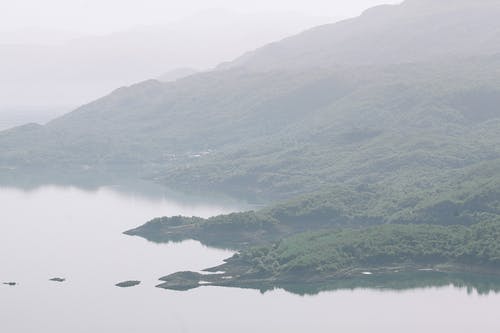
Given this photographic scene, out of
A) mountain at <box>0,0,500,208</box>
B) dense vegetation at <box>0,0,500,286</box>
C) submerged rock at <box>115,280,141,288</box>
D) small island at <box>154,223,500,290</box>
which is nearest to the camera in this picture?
small island at <box>154,223,500,290</box>

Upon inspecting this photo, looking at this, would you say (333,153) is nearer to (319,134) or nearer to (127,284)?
(319,134)

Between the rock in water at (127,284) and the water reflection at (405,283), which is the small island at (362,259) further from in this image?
the rock in water at (127,284)

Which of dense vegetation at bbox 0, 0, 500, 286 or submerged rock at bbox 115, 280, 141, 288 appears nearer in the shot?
submerged rock at bbox 115, 280, 141, 288

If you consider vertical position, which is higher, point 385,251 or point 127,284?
point 385,251

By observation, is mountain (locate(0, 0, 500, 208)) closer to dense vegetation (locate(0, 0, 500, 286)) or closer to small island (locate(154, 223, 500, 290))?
dense vegetation (locate(0, 0, 500, 286))

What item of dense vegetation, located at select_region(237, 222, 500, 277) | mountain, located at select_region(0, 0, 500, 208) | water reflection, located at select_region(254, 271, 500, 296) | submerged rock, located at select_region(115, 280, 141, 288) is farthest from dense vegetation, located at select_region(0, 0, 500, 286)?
submerged rock, located at select_region(115, 280, 141, 288)

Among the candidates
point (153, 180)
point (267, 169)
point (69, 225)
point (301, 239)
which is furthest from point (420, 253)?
point (153, 180)

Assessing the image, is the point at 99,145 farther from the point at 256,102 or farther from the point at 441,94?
the point at 441,94

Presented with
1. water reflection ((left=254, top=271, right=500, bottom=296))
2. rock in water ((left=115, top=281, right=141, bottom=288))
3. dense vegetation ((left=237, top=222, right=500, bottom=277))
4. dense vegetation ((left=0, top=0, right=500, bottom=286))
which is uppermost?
dense vegetation ((left=0, top=0, right=500, bottom=286))

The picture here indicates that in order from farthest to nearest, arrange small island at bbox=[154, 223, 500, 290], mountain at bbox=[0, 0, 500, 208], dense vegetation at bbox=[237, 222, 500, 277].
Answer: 1. mountain at bbox=[0, 0, 500, 208]
2. dense vegetation at bbox=[237, 222, 500, 277]
3. small island at bbox=[154, 223, 500, 290]

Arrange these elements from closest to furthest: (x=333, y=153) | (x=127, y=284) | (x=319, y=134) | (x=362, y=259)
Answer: (x=127, y=284) → (x=362, y=259) → (x=333, y=153) → (x=319, y=134)

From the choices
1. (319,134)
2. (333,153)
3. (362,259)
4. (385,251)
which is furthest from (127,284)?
(319,134)

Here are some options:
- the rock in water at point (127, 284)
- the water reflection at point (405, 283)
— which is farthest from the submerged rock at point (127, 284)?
the water reflection at point (405, 283)
